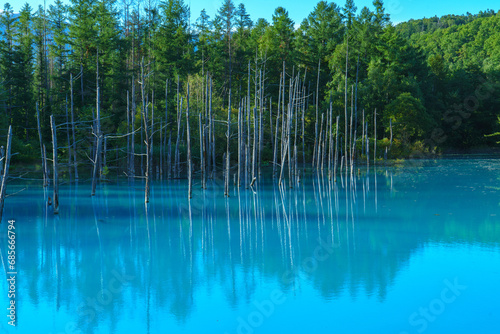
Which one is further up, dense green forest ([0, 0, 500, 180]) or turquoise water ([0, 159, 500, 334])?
dense green forest ([0, 0, 500, 180])

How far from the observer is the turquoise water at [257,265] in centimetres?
698

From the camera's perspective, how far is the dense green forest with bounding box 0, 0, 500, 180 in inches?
1142

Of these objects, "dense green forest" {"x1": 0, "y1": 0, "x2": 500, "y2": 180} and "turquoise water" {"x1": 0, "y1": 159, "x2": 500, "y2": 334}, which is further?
"dense green forest" {"x1": 0, "y1": 0, "x2": 500, "y2": 180}

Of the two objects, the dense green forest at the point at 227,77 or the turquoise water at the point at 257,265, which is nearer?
the turquoise water at the point at 257,265

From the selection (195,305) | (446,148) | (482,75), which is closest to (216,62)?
(446,148)

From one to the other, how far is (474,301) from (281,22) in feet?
137

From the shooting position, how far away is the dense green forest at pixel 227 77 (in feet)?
95.2

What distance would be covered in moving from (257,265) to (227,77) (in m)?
33.9

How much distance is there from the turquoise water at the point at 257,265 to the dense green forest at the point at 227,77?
443 inches

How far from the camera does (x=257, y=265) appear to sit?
31.3ft

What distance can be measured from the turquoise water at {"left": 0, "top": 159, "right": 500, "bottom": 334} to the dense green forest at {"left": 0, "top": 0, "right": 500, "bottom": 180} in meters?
11.3

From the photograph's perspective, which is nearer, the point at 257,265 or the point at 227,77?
the point at 257,265

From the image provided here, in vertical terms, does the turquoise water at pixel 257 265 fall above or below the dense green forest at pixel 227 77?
below

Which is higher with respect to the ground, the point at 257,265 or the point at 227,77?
the point at 227,77
